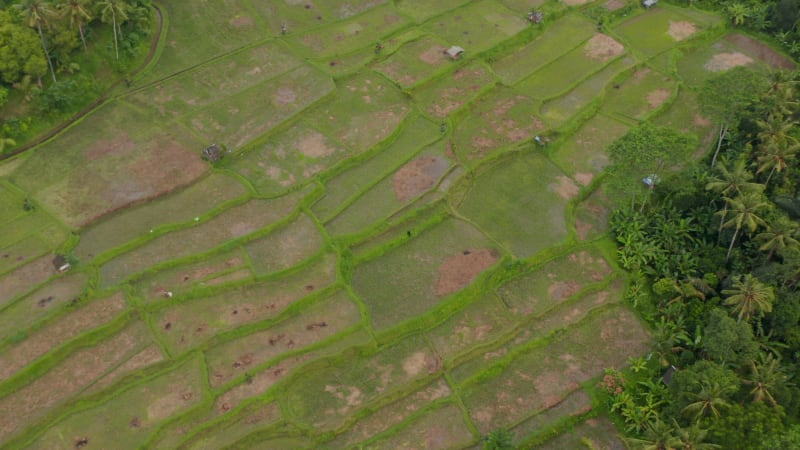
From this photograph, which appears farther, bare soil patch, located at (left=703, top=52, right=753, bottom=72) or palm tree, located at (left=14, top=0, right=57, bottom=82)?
bare soil patch, located at (left=703, top=52, right=753, bottom=72)

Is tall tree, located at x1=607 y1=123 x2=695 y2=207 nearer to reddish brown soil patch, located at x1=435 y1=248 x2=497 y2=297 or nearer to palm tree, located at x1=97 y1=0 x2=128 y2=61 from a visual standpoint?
reddish brown soil patch, located at x1=435 y1=248 x2=497 y2=297

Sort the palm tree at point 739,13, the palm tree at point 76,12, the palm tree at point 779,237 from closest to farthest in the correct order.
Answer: the palm tree at point 779,237
the palm tree at point 76,12
the palm tree at point 739,13

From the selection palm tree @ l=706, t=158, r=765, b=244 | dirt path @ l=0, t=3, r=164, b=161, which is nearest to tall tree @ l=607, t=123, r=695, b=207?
palm tree @ l=706, t=158, r=765, b=244

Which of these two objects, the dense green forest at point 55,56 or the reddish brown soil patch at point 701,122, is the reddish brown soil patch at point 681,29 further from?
the dense green forest at point 55,56

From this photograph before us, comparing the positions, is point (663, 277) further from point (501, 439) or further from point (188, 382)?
point (188, 382)

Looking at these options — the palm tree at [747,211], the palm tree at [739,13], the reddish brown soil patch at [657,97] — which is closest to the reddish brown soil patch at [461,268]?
the palm tree at [747,211]

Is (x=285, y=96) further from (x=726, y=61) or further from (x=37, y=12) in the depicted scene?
(x=726, y=61)
